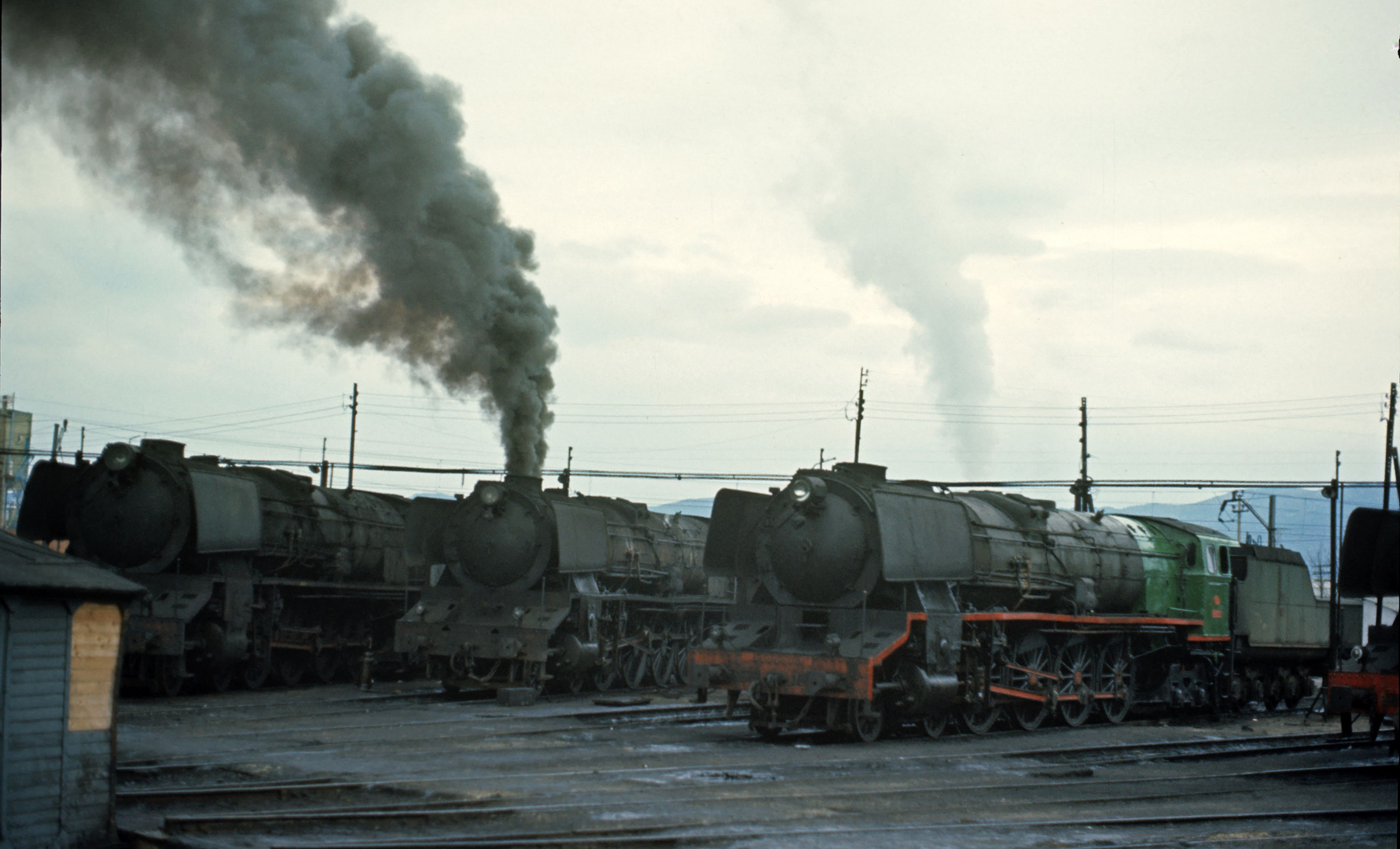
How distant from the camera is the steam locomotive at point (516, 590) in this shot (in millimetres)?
17375

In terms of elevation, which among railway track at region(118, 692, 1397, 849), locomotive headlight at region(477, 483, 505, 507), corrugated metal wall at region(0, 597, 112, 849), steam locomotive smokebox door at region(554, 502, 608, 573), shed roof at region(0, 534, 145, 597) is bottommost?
railway track at region(118, 692, 1397, 849)

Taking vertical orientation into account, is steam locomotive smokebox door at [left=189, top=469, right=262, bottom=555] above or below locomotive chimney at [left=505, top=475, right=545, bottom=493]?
below

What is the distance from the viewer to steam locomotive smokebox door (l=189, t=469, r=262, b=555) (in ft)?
55.1

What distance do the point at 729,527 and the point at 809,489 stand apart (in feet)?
4.78

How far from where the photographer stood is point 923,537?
14133 mm

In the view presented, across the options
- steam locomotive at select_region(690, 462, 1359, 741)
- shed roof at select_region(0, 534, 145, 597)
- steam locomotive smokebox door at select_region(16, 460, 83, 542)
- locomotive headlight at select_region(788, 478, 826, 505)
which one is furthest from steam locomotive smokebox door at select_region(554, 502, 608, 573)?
shed roof at select_region(0, 534, 145, 597)

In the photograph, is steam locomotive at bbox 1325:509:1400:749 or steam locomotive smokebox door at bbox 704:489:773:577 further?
steam locomotive smokebox door at bbox 704:489:773:577

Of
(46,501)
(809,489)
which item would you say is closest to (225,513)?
(46,501)

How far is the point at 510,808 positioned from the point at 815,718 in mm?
6216

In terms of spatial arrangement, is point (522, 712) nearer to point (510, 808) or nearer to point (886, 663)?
point (886, 663)

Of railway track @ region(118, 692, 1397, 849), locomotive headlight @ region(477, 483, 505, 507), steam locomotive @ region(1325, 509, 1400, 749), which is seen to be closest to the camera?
railway track @ region(118, 692, 1397, 849)

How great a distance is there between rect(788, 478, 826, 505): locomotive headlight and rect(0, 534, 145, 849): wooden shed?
24.5ft

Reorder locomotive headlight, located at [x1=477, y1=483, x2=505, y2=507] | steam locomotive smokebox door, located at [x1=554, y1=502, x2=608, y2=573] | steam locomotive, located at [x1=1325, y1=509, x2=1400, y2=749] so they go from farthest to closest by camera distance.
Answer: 1. locomotive headlight, located at [x1=477, y1=483, x2=505, y2=507]
2. steam locomotive smokebox door, located at [x1=554, y1=502, x2=608, y2=573]
3. steam locomotive, located at [x1=1325, y1=509, x2=1400, y2=749]

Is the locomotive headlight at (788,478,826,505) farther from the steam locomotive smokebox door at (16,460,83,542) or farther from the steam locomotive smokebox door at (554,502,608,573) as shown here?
the steam locomotive smokebox door at (16,460,83,542)
